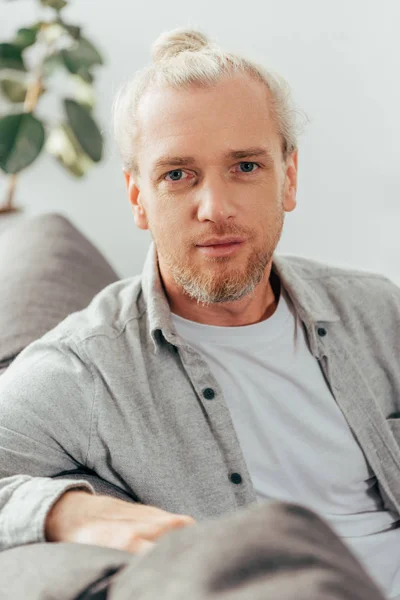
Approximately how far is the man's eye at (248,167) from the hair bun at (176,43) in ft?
0.70

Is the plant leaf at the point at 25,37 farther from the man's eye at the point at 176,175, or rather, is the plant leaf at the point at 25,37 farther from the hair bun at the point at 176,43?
the man's eye at the point at 176,175

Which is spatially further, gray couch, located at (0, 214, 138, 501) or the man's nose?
gray couch, located at (0, 214, 138, 501)

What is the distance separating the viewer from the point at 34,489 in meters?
0.90

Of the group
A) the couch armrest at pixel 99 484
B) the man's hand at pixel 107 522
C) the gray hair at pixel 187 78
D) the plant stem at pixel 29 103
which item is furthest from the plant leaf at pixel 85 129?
the man's hand at pixel 107 522

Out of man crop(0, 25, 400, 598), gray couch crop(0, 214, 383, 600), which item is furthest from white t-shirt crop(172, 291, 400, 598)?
gray couch crop(0, 214, 383, 600)

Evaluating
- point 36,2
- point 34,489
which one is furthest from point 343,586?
point 36,2

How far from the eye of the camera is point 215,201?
1197 mm

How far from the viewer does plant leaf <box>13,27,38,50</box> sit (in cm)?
250

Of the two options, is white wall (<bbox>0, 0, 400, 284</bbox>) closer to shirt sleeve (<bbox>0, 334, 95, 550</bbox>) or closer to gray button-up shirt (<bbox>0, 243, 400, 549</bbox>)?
gray button-up shirt (<bbox>0, 243, 400, 549</bbox>)

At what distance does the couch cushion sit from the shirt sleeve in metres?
0.24

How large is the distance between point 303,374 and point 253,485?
0.66ft

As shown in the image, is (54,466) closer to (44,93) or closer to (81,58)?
(81,58)

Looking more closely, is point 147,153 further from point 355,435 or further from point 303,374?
point 355,435

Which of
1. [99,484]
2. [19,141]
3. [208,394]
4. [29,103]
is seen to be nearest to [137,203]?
[208,394]
